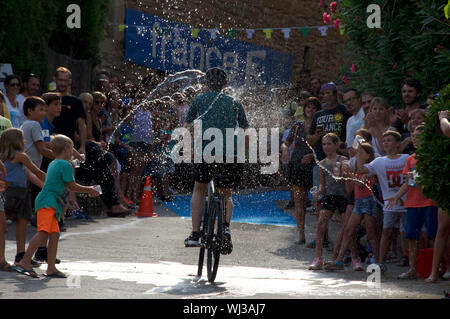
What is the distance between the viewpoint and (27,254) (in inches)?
307

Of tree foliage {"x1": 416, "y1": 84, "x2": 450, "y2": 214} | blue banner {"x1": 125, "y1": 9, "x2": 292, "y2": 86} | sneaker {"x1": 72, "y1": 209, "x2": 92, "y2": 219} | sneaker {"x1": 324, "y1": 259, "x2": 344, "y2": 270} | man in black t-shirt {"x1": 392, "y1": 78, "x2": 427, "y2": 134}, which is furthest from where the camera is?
blue banner {"x1": 125, "y1": 9, "x2": 292, "y2": 86}

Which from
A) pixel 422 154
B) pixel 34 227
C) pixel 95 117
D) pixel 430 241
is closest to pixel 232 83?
pixel 95 117

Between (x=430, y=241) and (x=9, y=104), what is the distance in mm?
6501

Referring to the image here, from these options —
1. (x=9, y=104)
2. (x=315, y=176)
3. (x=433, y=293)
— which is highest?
(x=9, y=104)

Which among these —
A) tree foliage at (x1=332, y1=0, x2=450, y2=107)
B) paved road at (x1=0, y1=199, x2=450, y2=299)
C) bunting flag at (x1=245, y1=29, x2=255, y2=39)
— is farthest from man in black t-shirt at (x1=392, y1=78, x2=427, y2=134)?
bunting flag at (x1=245, y1=29, x2=255, y2=39)

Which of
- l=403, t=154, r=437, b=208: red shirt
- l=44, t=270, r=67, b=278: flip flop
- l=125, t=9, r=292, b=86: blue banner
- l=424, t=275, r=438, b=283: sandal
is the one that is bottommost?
l=424, t=275, r=438, b=283: sandal

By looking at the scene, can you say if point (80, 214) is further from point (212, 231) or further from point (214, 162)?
point (212, 231)

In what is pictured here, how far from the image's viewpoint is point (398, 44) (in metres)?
12.1

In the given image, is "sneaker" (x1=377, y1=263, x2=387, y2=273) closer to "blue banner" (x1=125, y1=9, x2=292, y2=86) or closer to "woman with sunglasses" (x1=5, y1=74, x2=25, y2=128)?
"woman with sunglasses" (x1=5, y1=74, x2=25, y2=128)

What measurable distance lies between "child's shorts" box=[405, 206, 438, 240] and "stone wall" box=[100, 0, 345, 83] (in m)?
11.2

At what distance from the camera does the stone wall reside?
19.5m

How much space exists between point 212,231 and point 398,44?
537 centimetres

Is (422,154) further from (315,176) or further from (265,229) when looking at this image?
(265,229)

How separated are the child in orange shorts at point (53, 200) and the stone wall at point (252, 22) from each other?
1109 cm
